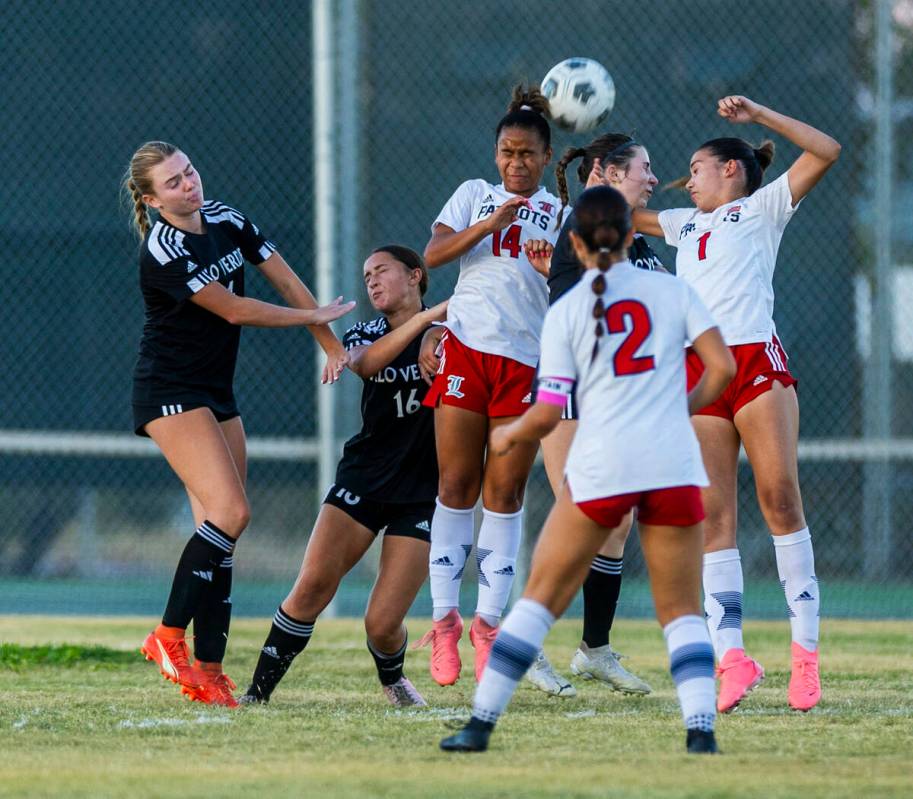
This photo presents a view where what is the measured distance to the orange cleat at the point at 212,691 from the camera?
5.56m

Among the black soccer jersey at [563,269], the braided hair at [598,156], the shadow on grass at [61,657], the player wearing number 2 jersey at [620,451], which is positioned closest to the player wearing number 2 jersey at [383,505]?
the black soccer jersey at [563,269]

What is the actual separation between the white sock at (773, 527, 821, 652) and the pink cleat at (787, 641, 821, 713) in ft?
0.24

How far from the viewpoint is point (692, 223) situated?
5.93 metres

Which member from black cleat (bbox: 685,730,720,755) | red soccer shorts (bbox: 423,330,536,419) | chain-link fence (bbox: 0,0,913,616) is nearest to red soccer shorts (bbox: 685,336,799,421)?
red soccer shorts (bbox: 423,330,536,419)

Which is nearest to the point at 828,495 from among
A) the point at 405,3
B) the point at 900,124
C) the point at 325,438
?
the point at 900,124

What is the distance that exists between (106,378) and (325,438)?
2743 millimetres

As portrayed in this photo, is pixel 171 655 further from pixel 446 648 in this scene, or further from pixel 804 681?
pixel 804 681

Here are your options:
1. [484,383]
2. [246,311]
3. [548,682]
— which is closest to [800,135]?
[484,383]

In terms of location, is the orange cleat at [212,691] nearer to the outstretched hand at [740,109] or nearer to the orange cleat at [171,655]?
the orange cleat at [171,655]

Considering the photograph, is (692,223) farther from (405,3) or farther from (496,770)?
(405,3)

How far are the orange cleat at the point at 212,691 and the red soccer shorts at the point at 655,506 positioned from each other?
2014mm

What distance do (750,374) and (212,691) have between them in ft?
7.35

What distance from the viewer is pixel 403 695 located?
5750 mm

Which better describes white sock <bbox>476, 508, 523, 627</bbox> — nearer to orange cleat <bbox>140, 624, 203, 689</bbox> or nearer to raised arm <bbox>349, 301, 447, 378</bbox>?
raised arm <bbox>349, 301, 447, 378</bbox>
